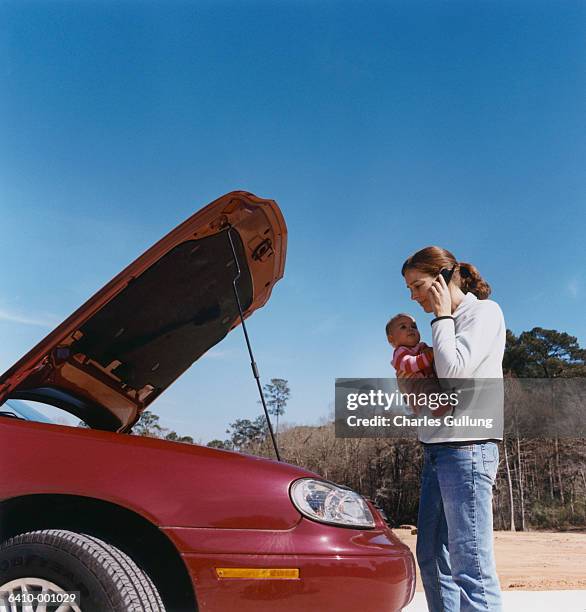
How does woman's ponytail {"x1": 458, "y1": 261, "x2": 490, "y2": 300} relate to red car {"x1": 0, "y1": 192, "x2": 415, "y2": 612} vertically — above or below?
above

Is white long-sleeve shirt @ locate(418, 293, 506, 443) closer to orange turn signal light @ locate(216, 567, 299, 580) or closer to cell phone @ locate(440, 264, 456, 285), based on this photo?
cell phone @ locate(440, 264, 456, 285)

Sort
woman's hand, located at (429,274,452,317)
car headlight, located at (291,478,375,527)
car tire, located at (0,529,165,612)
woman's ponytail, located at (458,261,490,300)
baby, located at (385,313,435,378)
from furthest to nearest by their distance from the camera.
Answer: woman's ponytail, located at (458,261,490,300) → baby, located at (385,313,435,378) → woman's hand, located at (429,274,452,317) → car headlight, located at (291,478,375,527) → car tire, located at (0,529,165,612)

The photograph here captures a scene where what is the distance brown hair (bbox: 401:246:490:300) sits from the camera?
2.53m

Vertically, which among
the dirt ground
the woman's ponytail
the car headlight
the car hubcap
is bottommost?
the dirt ground

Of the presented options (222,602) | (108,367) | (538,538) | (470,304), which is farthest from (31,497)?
(538,538)

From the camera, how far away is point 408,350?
8.51 ft

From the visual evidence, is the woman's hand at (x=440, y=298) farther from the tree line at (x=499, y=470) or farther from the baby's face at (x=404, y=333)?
the tree line at (x=499, y=470)

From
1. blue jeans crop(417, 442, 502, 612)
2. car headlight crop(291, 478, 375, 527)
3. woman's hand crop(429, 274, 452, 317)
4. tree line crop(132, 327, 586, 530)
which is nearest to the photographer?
car headlight crop(291, 478, 375, 527)

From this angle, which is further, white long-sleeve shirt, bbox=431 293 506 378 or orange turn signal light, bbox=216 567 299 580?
white long-sleeve shirt, bbox=431 293 506 378

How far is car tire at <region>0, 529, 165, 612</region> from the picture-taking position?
171 centimetres

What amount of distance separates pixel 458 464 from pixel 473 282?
2.60 feet

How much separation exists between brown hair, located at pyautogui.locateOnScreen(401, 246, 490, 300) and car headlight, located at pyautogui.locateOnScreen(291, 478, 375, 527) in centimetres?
102

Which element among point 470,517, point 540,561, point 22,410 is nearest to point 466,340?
point 470,517

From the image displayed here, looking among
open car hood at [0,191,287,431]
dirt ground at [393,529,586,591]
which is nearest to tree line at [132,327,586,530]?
dirt ground at [393,529,586,591]
